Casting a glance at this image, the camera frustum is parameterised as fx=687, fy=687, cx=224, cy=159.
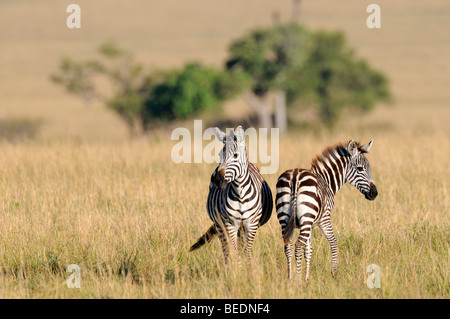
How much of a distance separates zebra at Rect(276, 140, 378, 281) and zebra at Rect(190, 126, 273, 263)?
0.94 ft

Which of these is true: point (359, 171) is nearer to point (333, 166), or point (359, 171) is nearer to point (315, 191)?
point (333, 166)

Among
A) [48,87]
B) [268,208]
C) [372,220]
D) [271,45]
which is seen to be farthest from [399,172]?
[48,87]

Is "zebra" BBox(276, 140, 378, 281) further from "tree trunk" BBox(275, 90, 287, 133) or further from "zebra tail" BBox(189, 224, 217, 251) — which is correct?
"tree trunk" BBox(275, 90, 287, 133)

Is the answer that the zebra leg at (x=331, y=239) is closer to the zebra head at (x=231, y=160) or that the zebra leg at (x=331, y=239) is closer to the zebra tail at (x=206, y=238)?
the zebra head at (x=231, y=160)

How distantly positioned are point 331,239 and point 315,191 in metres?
0.75

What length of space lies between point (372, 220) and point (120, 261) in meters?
3.68

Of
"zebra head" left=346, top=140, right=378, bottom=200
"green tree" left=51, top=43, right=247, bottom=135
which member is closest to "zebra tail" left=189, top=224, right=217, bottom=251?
"zebra head" left=346, top=140, right=378, bottom=200

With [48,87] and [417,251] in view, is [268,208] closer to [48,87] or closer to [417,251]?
[417,251]

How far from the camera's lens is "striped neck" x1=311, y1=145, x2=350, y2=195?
763 cm

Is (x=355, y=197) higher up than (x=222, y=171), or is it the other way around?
(x=222, y=171)

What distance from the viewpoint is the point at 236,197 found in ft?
22.6

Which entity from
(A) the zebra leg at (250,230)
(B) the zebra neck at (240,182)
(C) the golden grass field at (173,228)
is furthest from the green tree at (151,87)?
(B) the zebra neck at (240,182)

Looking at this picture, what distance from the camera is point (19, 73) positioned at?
8069 cm

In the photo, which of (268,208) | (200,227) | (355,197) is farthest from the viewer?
(355,197)
